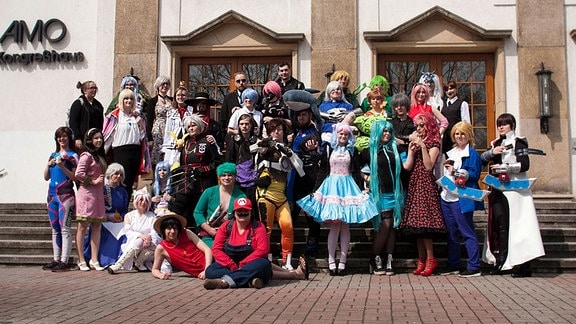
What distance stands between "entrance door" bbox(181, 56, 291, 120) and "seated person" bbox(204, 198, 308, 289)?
6.03 m

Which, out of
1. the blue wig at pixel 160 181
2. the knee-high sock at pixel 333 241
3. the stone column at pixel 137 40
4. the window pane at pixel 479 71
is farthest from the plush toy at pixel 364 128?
the stone column at pixel 137 40

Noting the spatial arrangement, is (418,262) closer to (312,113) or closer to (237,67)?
(312,113)

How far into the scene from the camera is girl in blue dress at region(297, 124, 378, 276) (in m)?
8.27

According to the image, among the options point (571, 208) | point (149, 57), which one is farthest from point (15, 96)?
point (571, 208)

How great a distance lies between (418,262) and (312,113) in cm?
236

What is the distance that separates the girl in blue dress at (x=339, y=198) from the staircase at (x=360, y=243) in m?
0.52

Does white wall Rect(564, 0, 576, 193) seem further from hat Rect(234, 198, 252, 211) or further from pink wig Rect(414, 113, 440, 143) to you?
hat Rect(234, 198, 252, 211)

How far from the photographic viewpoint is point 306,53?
13156 mm

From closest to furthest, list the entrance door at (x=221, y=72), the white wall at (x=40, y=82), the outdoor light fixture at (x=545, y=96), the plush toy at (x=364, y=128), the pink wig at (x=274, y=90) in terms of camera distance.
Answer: the plush toy at (x=364, y=128)
the pink wig at (x=274, y=90)
the outdoor light fixture at (x=545, y=96)
the white wall at (x=40, y=82)
the entrance door at (x=221, y=72)

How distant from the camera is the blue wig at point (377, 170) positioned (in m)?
8.49

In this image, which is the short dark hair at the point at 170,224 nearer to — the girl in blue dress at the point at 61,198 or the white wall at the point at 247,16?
the girl in blue dress at the point at 61,198

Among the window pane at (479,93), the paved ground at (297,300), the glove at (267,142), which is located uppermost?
the window pane at (479,93)

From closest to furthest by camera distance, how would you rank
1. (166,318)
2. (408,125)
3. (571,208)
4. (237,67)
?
(166,318), (408,125), (571,208), (237,67)

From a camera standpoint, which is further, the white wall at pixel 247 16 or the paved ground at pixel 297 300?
the white wall at pixel 247 16
